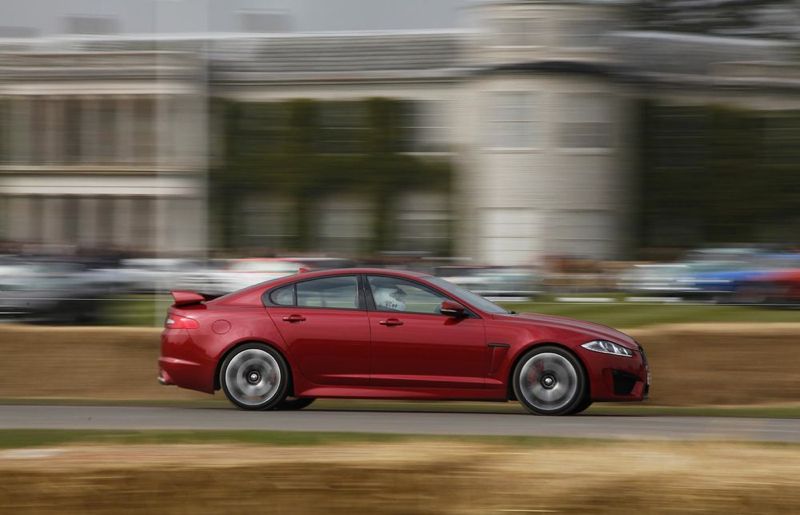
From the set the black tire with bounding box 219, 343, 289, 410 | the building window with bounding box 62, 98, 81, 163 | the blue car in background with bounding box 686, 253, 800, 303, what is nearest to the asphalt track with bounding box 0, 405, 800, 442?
the black tire with bounding box 219, 343, 289, 410

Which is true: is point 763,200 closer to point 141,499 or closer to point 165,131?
point 165,131

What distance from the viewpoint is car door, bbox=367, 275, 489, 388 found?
37.8ft

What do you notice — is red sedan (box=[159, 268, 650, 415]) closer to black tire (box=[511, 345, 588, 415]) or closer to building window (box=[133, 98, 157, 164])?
black tire (box=[511, 345, 588, 415])

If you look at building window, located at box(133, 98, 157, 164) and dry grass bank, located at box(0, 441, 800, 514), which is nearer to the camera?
dry grass bank, located at box(0, 441, 800, 514)

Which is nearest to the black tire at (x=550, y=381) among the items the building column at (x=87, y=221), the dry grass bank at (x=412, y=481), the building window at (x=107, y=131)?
the dry grass bank at (x=412, y=481)

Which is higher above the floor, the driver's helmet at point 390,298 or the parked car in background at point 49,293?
the driver's helmet at point 390,298

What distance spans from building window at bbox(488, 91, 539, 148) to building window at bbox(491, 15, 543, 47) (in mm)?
1757

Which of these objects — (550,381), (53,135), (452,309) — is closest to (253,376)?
(452,309)

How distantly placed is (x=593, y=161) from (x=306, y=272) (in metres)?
36.4

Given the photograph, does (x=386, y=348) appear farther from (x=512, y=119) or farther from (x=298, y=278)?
(x=512, y=119)

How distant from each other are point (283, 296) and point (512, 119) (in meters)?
36.2

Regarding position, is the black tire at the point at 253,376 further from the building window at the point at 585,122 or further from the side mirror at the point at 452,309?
the building window at the point at 585,122

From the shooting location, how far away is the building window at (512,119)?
4706 centimetres

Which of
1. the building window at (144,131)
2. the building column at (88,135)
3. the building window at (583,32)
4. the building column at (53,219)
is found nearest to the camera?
the building window at (583,32)
